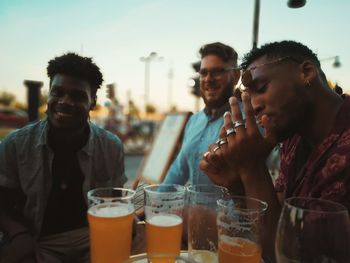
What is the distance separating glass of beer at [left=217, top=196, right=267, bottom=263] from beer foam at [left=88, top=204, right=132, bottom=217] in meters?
0.35

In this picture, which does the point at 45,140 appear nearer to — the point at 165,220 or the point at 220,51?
the point at 165,220

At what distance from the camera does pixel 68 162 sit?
214cm

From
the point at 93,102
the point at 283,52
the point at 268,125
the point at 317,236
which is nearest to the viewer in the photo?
the point at 317,236

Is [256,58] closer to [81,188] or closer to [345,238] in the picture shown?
[345,238]

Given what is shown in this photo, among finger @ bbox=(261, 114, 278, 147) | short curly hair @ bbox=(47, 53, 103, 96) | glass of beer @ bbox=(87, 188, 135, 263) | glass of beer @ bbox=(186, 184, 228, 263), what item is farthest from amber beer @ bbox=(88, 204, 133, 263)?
short curly hair @ bbox=(47, 53, 103, 96)

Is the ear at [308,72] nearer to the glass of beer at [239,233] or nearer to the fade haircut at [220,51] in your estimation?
the glass of beer at [239,233]

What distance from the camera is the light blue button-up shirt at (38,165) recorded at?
1934 mm

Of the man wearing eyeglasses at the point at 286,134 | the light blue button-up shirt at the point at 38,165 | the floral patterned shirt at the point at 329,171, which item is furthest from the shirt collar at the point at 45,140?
the floral patterned shirt at the point at 329,171

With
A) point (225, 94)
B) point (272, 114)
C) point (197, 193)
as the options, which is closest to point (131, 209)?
point (197, 193)

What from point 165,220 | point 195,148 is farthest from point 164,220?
point 195,148

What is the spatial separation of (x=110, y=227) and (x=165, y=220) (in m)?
0.20

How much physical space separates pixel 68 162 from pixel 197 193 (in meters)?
1.34

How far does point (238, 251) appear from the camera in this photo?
0.97m

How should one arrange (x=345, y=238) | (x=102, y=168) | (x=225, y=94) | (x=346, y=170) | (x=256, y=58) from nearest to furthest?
1. (x=345, y=238)
2. (x=346, y=170)
3. (x=256, y=58)
4. (x=102, y=168)
5. (x=225, y=94)
